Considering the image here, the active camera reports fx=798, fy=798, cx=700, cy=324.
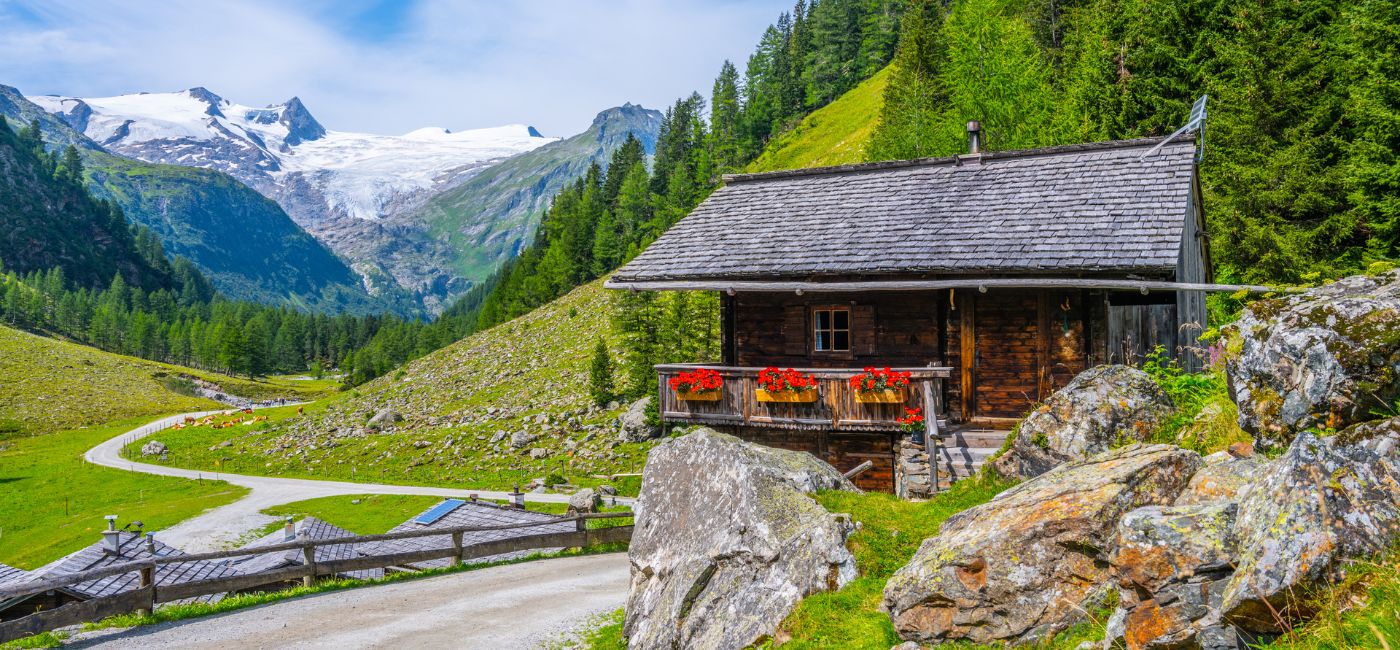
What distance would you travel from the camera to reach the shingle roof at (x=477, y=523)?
22047 mm

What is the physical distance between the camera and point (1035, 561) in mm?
6965

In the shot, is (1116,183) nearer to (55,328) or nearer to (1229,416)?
(1229,416)

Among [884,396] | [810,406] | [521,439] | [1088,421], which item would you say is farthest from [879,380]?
[521,439]

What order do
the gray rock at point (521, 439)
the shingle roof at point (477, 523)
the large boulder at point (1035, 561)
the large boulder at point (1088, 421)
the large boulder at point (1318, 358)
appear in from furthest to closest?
1. the gray rock at point (521, 439)
2. the shingle roof at point (477, 523)
3. the large boulder at point (1088, 421)
4. the large boulder at point (1035, 561)
5. the large boulder at point (1318, 358)

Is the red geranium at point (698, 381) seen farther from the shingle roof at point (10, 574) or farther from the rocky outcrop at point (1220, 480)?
the shingle roof at point (10, 574)

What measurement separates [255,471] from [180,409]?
5758 centimetres

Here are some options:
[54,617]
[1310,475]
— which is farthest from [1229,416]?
[54,617]

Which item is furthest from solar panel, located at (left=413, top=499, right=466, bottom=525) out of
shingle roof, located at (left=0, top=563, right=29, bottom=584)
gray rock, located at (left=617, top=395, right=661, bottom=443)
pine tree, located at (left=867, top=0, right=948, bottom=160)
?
pine tree, located at (left=867, top=0, right=948, bottom=160)

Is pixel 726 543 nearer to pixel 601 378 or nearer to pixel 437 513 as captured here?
pixel 437 513

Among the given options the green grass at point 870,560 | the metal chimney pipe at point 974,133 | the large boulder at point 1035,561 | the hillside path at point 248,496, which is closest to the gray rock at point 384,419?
the hillside path at point 248,496

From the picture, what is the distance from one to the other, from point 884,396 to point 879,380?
373 mm

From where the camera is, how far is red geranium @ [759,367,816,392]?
61.0 feet

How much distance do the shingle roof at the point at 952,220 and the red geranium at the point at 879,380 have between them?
245 cm

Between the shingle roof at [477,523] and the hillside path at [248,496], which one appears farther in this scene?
the hillside path at [248,496]
